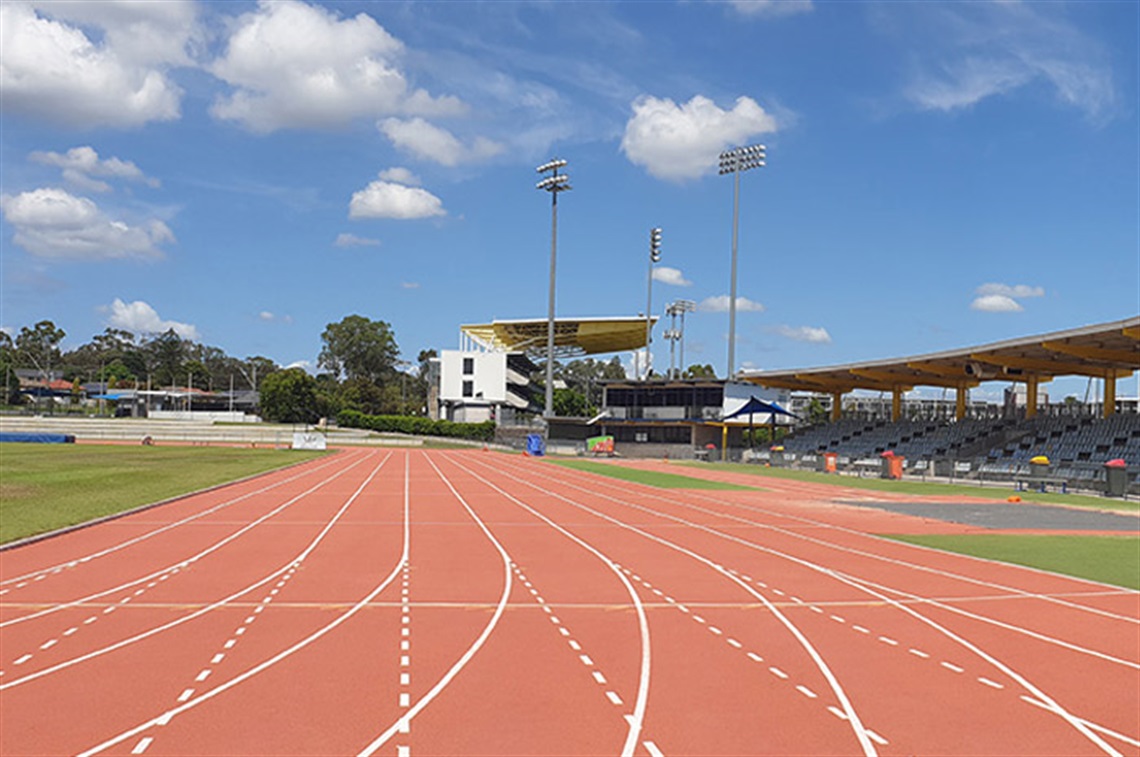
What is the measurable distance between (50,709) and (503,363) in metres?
91.5

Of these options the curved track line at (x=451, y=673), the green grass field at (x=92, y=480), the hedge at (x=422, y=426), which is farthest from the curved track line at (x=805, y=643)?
the hedge at (x=422, y=426)

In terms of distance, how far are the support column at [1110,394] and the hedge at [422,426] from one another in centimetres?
5131

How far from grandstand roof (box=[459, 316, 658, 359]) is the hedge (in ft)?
43.3

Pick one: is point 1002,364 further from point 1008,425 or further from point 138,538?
point 138,538

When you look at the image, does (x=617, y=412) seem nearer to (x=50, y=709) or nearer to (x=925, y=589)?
(x=925, y=589)

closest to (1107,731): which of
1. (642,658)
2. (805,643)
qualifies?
(805,643)

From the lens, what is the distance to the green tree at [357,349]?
450ft

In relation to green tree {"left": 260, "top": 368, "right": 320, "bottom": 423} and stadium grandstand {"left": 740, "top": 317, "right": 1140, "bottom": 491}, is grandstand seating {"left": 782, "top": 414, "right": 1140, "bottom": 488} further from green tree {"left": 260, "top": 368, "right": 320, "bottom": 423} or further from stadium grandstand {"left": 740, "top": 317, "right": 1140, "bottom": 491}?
green tree {"left": 260, "top": 368, "right": 320, "bottom": 423}

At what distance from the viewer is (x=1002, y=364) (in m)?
46.9

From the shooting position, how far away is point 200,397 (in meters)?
132

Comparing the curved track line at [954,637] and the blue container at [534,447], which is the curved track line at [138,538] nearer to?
the curved track line at [954,637]

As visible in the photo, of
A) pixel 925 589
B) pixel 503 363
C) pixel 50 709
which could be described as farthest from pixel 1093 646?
pixel 503 363

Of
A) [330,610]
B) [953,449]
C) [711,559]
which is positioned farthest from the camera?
[953,449]

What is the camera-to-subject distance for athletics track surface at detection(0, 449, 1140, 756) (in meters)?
7.29
